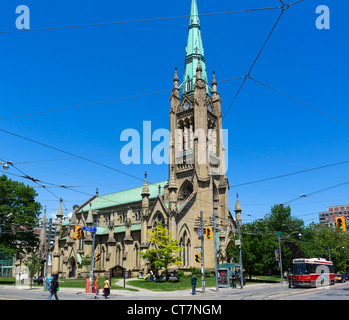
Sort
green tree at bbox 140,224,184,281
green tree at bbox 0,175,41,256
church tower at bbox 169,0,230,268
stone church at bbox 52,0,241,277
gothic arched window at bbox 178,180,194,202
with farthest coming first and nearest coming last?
gothic arched window at bbox 178,180,194,202
church tower at bbox 169,0,230,268
stone church at bbox 52,0,241,277
green tree at bbox 0,175,41,256
green tree at bbox 140,224,184,281

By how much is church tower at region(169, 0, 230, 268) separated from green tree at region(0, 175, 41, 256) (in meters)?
22.6

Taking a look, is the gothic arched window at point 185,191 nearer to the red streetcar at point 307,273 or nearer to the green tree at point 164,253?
the green tree at point 164,253

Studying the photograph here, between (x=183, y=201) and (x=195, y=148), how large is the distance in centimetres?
983

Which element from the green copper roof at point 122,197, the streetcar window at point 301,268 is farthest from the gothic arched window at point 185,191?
the streetcar window at point 301,268

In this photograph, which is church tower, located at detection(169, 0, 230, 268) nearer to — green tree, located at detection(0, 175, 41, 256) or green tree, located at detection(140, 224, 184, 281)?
green tree, located at detection(140, 224, 184, 281)

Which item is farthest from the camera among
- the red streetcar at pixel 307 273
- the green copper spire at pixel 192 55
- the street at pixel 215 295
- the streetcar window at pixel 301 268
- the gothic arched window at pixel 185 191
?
the green copper spire at pixel 192 55

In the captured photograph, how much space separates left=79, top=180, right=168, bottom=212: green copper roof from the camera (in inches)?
2555

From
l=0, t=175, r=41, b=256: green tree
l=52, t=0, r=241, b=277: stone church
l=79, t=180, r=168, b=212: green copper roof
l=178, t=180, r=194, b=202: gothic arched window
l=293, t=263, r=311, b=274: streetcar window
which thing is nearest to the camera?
l=293, t=263, r=311, b=274: streetcar window

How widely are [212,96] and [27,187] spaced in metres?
40.0

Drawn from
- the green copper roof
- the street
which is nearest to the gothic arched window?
the green copper roof

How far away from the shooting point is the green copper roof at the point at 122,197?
64.9 metres

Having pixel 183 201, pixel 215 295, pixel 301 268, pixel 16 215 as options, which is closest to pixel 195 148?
pixel 183 201

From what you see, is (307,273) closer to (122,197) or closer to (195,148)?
(195,148)
